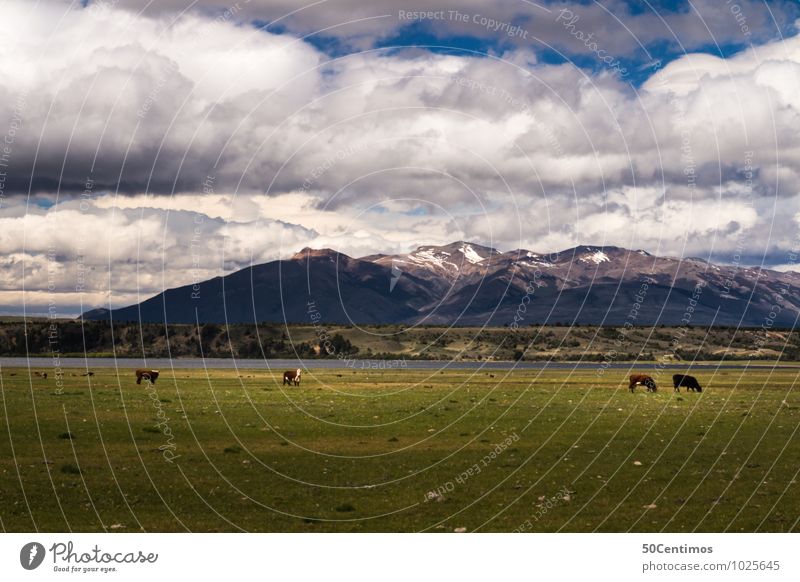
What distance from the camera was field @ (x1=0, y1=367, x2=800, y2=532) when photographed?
79.2 ft

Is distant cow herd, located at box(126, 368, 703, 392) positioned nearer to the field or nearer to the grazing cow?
the grazing cow

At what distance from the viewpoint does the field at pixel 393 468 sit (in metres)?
24.1

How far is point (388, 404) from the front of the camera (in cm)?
5803

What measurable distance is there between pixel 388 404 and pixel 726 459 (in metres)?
27.7

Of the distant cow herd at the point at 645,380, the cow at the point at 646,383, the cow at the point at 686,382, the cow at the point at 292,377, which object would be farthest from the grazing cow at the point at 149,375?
the cow at the point at 686,382

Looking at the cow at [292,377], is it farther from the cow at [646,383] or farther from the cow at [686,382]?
the cow at [686,382]

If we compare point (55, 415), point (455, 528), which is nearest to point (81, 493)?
point (455, 528)
